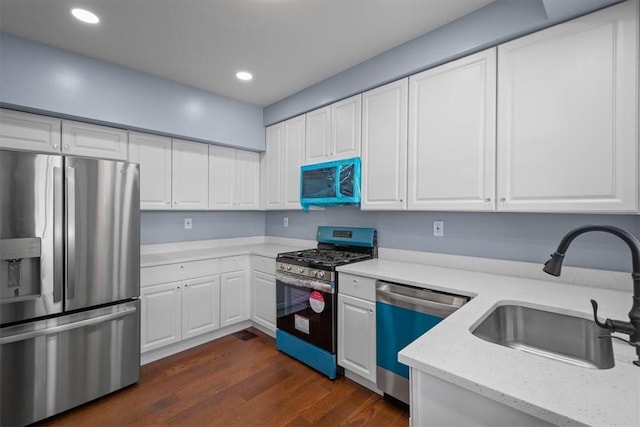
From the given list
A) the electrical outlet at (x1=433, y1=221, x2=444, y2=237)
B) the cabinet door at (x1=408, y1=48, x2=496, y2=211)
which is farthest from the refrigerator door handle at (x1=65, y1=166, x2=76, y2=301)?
the electrical outlet at (x1=433, y1=221, x2=444, y2=237)

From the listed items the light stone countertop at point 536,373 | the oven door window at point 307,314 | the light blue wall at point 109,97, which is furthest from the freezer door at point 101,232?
the light stone countertop at point 536,373

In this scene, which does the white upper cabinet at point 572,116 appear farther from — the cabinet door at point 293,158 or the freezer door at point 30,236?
the freezer door at point 30,236

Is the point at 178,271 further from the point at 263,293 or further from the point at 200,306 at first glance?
the point at 263,293

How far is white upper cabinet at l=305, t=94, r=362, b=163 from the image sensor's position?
2.63 metres

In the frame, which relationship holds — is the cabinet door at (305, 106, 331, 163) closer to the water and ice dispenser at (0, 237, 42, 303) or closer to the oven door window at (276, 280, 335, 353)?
the oven door window at (276, 280, 335, 353)

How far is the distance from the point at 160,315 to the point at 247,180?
1.76 meters

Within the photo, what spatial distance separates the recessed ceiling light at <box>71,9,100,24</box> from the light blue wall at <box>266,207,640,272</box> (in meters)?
2.41

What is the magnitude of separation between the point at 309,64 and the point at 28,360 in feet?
9.45

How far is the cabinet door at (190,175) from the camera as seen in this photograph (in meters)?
3.03

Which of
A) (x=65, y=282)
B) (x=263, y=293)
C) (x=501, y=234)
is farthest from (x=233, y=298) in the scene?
(x=501, y=234)

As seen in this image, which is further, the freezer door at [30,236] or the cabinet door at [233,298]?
the cabinet door at [233,298]

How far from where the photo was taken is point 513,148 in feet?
5.82

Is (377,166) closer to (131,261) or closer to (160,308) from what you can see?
(131,261)

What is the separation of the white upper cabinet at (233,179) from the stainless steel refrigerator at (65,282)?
44.2 inches
